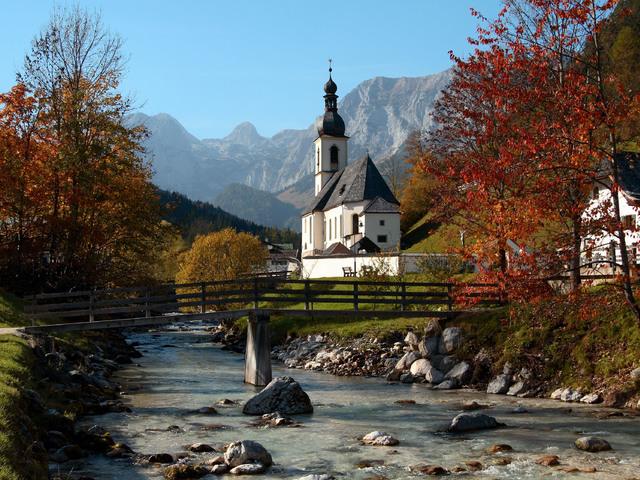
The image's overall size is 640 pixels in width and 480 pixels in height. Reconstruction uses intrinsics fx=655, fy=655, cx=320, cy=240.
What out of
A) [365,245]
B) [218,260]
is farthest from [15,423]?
[365,245]

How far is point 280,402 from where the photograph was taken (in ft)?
58.6

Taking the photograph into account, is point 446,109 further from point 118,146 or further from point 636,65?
point 636,65

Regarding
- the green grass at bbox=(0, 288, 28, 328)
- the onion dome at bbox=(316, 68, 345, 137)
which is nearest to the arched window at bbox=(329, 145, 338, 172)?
the onion dome at bbox=(316, 68, 345, 137)

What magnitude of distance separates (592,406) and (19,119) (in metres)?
26.4

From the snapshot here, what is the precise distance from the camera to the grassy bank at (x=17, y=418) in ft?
28.8

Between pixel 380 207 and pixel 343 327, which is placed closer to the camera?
pixel 343 327

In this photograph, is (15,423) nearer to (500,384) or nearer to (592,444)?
(592,444)

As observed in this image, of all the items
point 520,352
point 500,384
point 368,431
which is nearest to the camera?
point 368,431

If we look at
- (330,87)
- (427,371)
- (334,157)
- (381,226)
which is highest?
(330,87)

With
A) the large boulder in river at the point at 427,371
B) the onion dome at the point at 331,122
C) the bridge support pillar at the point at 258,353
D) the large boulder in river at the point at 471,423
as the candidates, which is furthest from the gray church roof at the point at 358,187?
the large boulder in river at the point at 471,423

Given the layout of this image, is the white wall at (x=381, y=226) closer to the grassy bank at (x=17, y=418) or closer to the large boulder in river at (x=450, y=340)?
the large boulder in river at (x=450, y=340)

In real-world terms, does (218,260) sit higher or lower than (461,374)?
higher

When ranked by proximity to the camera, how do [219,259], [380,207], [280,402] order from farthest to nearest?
[380,207] < [219,259] < [280,402]

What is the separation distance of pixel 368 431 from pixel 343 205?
6140 cm
